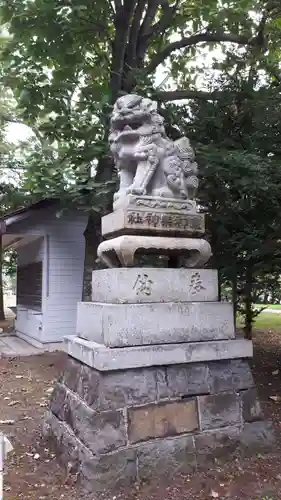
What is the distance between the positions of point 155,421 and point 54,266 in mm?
7097

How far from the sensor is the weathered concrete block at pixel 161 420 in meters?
3.54

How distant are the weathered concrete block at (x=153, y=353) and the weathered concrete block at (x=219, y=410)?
1.11ft

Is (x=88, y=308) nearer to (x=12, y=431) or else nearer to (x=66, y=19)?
(x=12, y=431)

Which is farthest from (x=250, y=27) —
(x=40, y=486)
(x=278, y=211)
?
(x=40, y=486)

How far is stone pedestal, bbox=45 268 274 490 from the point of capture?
349 cm

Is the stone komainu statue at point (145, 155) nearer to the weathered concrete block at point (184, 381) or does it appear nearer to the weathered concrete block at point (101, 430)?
the weathered concrete block at point (184, 381)

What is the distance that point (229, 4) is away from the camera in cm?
736

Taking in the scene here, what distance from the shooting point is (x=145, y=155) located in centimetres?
405

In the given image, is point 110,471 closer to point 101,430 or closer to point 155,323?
point 101,430

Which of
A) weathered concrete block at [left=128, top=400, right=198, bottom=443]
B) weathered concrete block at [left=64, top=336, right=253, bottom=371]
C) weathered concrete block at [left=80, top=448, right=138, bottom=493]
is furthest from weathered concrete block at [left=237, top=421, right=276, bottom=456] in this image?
weathered concrete block at [left=80, top=448, right=138, bottom=493]

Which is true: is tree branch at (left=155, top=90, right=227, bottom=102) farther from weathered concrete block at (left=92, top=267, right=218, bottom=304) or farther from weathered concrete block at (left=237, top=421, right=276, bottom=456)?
weathered concrete block at (left=237, top=421, right=276, bottom=456)

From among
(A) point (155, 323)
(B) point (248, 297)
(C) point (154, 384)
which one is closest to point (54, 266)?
(B) point (248, 297)

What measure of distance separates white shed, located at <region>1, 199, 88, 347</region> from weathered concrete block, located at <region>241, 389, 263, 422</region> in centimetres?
666

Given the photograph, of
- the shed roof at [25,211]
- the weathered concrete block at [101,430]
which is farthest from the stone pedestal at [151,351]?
the shed roof at [25,211]
